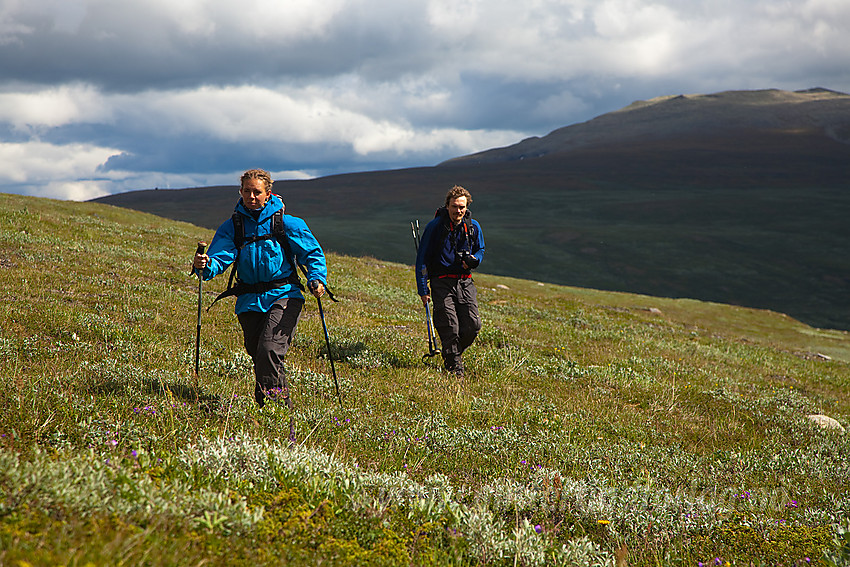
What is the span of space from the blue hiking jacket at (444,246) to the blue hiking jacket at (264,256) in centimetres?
368

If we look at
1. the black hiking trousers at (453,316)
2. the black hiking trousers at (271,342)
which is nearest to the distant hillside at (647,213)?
the black hiking trousers at (453,316)

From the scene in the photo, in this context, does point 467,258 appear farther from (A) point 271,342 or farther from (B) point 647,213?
(B) point 647,213

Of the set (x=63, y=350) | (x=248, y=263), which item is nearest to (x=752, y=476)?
(x=248, y=263)

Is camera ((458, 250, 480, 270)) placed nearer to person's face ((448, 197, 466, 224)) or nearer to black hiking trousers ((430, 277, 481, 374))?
black hiking trousers ((430, 277, 481, 374))

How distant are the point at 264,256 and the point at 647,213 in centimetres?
11680

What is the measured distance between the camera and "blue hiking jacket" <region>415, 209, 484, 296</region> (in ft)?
34.8

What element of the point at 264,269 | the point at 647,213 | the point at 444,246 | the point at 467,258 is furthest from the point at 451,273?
the point at 647,213

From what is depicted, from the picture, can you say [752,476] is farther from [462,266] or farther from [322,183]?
[322,183]

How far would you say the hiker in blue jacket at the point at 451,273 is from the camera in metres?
10.5

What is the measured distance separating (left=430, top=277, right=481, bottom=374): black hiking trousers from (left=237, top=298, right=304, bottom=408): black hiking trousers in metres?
3.80

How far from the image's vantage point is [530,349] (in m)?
13.9

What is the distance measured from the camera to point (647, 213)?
374 feet

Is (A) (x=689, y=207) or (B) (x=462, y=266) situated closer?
(B) (x=462, y=266)

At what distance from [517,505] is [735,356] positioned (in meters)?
16.5
